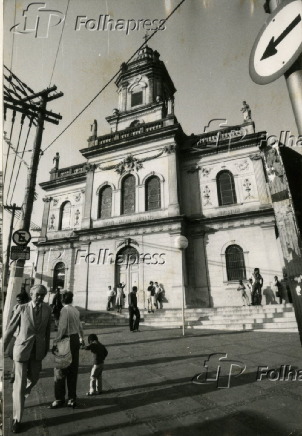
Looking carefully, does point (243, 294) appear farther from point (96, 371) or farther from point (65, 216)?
point (65, 216)

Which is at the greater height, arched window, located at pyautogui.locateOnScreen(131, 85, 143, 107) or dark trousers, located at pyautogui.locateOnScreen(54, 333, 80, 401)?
arched window, located at pyautogui.locateOnScreen(131, 85, 143, 107)

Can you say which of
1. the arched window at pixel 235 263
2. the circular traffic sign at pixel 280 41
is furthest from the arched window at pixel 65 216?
the circular traffic sign at pixel 280 41

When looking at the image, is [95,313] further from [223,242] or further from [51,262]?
[223,242]

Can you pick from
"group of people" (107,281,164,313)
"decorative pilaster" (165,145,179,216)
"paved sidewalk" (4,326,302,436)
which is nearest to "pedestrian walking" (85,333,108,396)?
"paved sidewalk" (4,326,302,436)

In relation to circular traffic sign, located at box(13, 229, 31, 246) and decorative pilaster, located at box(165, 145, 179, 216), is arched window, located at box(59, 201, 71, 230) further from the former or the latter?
circular traffic sign, located at box(13, 229, 31, 246)

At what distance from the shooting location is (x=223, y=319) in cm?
1006

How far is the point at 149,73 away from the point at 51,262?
17159 millimetres

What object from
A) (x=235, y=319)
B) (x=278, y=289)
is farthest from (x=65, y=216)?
(x=278, y=289)

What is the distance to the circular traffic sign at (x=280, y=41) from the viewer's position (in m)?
1.87

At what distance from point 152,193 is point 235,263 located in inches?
264

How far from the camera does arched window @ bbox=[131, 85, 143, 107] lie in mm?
21109

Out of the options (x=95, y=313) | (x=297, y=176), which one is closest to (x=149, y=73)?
(x=95, y=313)

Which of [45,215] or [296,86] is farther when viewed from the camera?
[45,215]

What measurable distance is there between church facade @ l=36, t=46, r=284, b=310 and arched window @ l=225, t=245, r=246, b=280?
54 millimetres
